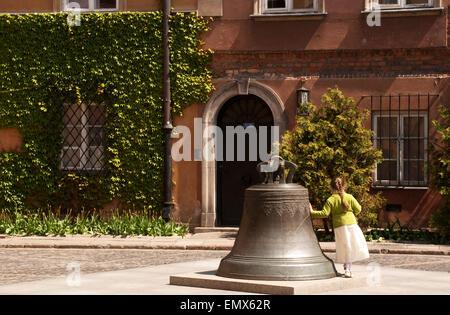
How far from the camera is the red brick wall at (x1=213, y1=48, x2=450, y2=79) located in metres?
18.1

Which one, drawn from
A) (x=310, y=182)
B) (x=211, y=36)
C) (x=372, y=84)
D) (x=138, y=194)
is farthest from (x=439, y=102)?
(x=138, y=194)

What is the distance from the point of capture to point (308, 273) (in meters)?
9.74

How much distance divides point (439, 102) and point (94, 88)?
23.9 ft

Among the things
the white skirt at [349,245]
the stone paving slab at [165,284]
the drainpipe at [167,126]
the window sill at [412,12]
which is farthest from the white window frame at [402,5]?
the white skirt at [349,245]

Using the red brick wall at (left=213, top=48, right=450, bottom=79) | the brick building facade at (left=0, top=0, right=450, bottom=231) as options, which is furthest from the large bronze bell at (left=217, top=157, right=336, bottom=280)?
the red brick wall at (left=213, top=48, right=450, bottom=79)

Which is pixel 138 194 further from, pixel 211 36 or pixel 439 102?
pixel 439 102

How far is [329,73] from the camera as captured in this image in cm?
1845

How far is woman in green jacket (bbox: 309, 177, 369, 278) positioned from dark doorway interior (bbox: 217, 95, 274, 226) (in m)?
8.41

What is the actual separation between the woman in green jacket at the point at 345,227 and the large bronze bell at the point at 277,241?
0.22m

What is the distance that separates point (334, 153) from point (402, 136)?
2.73 metres

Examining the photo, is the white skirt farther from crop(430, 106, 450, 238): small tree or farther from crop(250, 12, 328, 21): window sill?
crop(250, 12, 328, 21): window sill

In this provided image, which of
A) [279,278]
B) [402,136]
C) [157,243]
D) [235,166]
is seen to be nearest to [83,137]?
[235,166]

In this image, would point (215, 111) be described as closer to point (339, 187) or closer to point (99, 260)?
point (99, 260)
